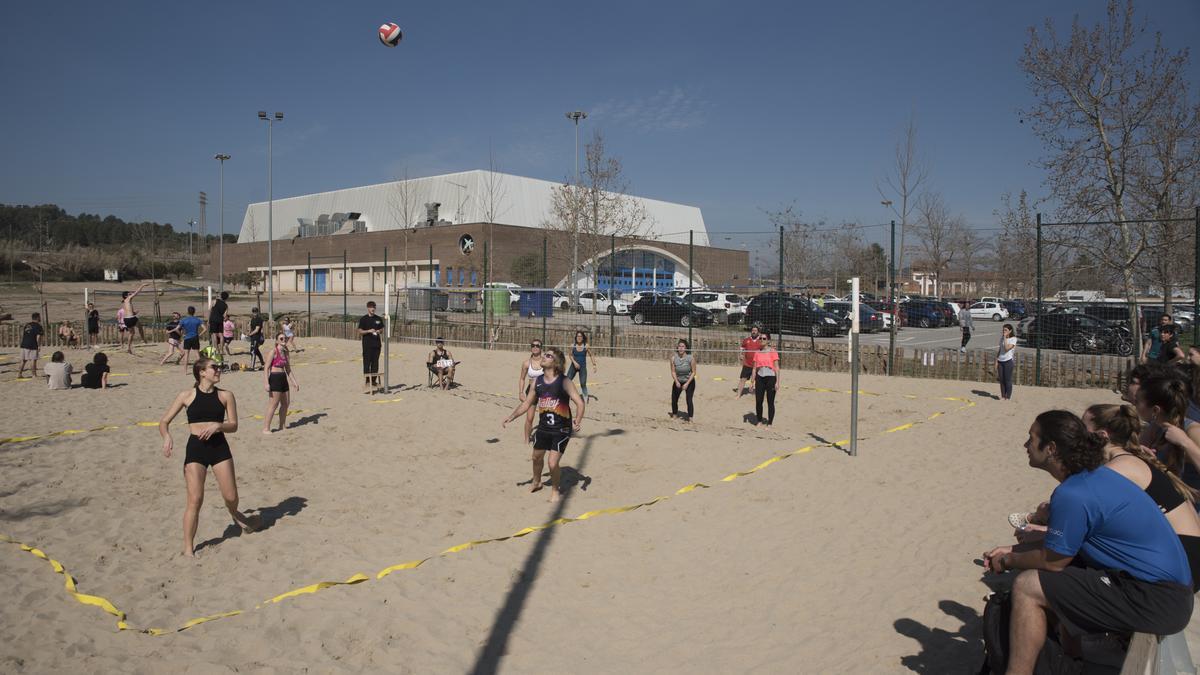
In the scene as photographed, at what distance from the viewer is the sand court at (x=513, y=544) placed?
4.43 meters

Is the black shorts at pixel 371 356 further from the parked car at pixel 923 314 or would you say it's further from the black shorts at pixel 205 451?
the parked car at pixel 923 314

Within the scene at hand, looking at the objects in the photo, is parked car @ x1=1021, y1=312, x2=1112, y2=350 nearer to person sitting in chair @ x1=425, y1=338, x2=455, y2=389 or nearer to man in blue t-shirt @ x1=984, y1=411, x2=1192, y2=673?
person sitting in chair @ x1=425, y1=338, x2=455, y2=389

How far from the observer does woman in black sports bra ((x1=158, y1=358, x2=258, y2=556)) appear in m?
5.93

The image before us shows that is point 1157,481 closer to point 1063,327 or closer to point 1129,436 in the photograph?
point 1129,436

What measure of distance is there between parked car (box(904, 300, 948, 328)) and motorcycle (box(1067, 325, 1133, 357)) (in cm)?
1532

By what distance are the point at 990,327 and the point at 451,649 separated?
34.9m

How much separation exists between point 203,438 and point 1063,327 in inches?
633

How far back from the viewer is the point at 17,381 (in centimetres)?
1534

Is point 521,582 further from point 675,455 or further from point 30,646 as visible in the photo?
point 675,455

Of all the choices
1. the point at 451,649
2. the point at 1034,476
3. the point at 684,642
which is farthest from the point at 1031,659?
→ the point at 1034,476

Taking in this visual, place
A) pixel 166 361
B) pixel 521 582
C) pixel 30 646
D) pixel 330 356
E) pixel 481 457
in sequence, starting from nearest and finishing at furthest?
pixel 30 646 < pixel 521 582 < pixel 481 457 < pixel 166 361 < pixel 330 356

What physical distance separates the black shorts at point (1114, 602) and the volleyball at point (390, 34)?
1608 centimetres

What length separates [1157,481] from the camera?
3.77 metres

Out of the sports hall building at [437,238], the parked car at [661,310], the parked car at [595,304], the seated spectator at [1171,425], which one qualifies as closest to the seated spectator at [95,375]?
the parked car at [595,304]
